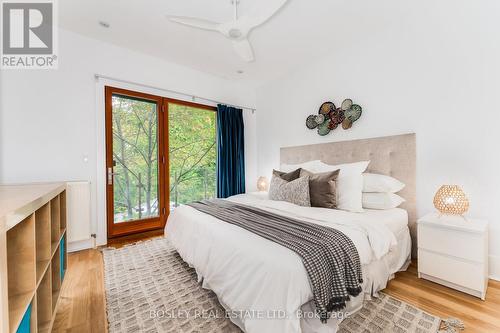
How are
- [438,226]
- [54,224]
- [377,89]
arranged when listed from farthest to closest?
[377,89], [438,226], [54,224]

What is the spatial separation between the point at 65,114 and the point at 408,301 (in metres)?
4.00

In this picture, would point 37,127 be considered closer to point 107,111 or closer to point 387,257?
point 107,111

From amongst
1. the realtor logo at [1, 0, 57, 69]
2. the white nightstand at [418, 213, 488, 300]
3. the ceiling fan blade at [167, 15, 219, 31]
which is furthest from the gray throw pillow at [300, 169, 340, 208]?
the realtor logo at [1, 0, 57, 69]

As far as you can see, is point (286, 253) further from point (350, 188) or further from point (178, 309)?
point (350, 188)

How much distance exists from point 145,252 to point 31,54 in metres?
2.67

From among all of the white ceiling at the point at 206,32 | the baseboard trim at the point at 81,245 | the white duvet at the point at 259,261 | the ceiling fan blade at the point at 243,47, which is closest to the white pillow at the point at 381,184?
the white duvet at the point at 259,261

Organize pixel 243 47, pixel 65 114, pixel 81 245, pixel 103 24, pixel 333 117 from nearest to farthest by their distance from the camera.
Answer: pixel 243 47 < pixel 103 24 < pixel 65 114 < pixel 81 245 < pixel 333 117

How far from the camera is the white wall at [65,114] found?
2.41m

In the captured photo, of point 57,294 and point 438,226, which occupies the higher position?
point 438,226

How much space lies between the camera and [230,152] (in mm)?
4129

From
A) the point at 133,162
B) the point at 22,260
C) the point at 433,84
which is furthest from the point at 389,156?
the point at 133,162

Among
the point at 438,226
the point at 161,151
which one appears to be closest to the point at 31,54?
the point at 161,151

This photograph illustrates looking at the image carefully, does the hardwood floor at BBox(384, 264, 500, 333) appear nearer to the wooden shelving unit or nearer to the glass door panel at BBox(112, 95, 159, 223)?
the wooden shelving unit

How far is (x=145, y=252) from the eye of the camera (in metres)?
2.63
